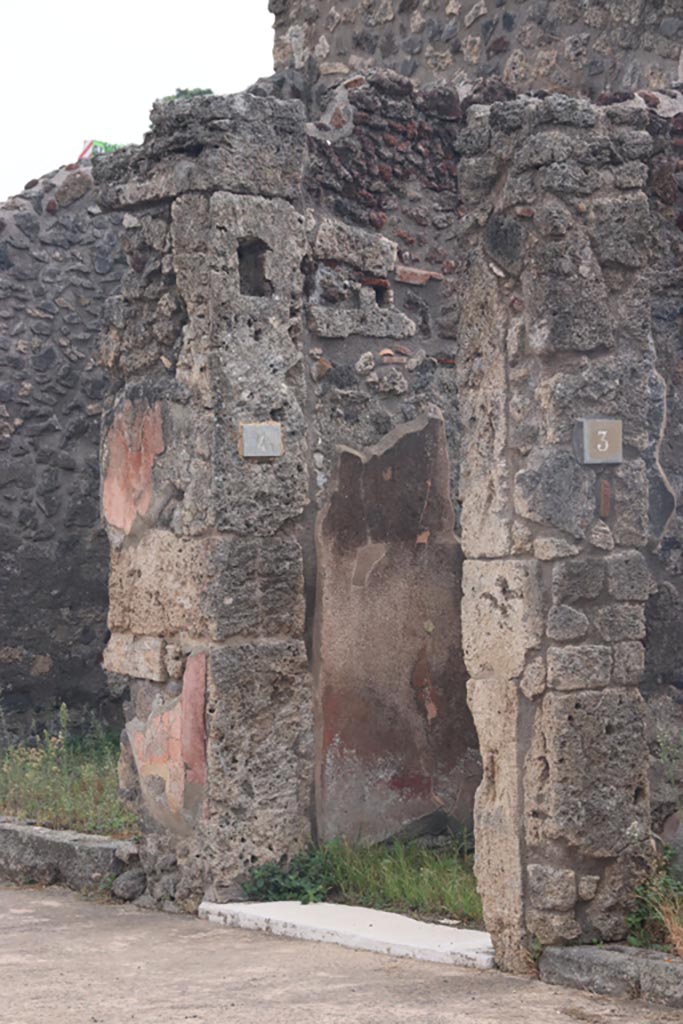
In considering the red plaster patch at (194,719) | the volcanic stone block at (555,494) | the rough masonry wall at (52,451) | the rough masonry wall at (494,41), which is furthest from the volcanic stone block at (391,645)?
the rough masonry wall at (52,451)

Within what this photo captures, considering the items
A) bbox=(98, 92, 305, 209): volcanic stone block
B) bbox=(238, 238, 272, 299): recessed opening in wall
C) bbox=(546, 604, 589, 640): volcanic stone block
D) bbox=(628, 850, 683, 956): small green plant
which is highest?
bbox=(98, 92, 305, 209): volcanic stone block

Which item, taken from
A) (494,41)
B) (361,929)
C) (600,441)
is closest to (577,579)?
(600,441)

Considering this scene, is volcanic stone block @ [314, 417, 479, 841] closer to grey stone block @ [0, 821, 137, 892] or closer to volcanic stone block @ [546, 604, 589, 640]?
grey stone block @ [0, 821, 137, 892]

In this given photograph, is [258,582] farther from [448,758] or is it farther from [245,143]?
[245,143]

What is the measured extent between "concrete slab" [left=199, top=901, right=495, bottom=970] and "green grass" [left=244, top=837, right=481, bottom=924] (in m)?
0.10

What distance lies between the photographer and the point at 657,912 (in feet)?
16.5

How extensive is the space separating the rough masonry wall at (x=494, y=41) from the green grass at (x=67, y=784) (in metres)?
4.27

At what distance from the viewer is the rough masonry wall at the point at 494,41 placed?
27.4ft

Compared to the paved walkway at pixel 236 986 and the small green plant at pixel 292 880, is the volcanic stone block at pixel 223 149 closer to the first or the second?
the small green plant at pixel 292 880

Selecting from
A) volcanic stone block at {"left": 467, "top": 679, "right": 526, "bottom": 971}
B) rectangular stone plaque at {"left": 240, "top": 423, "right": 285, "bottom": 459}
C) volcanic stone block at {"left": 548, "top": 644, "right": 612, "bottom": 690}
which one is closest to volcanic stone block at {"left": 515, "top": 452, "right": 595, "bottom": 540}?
volcanic stone block at {"left": 548, "top": 644, "right": 612, "bottom": 690}

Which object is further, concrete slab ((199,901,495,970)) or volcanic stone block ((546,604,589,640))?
concrete slab ((199,901,495,970))

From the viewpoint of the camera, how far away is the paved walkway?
4.62 m

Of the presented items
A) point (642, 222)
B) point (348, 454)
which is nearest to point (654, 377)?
point (642, 222)

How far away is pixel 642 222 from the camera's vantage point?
5273 mm
